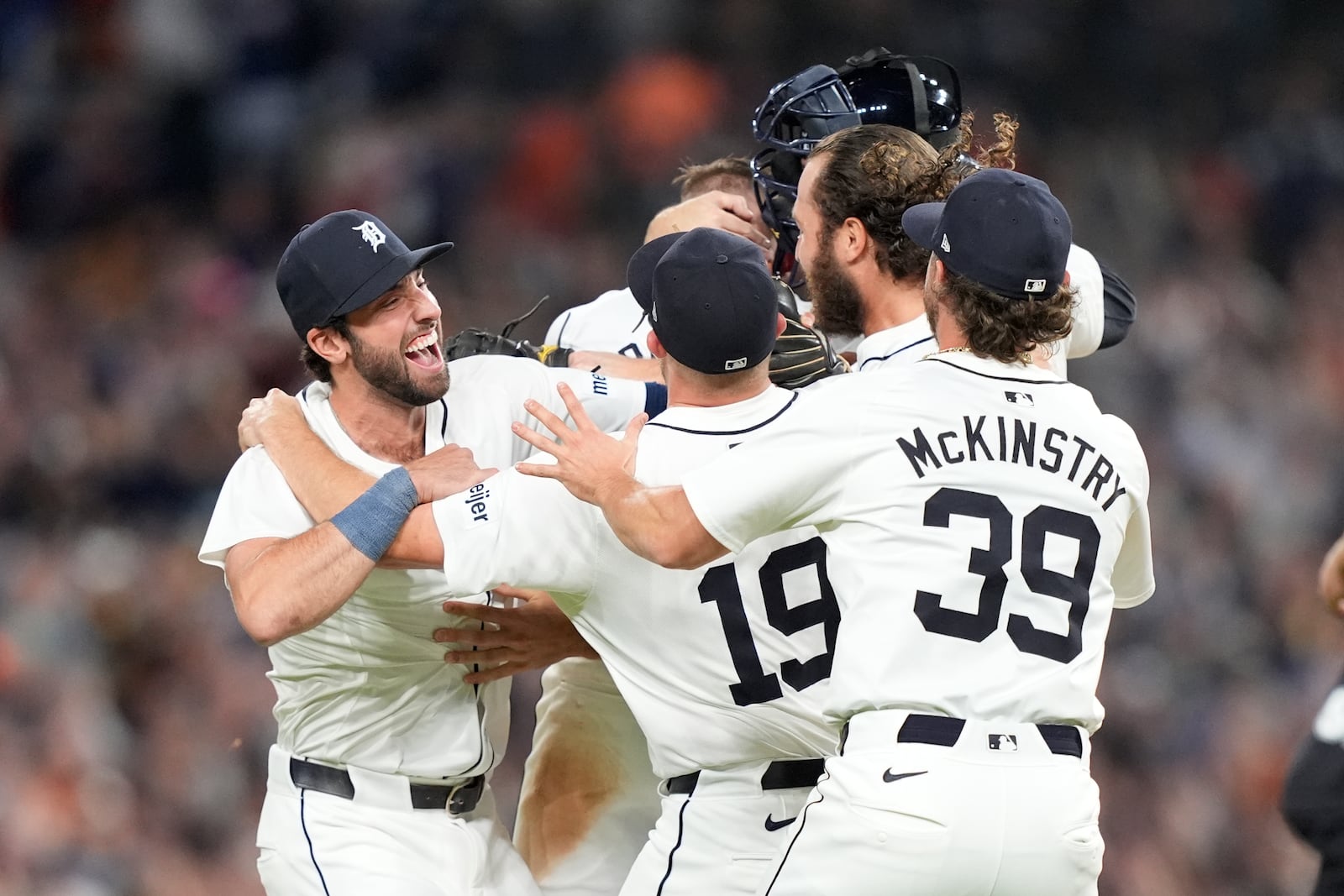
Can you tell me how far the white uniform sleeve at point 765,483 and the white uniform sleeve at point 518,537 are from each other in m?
0.38

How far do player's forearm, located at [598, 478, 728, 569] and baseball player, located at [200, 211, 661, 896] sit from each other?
2.84ft

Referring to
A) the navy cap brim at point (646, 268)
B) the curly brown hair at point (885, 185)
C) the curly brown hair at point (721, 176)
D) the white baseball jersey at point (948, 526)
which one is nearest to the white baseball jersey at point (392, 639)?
the navy cap brim at point (646, 268)

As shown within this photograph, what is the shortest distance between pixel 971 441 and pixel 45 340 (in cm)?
786

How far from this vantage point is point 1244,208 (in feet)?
38.8

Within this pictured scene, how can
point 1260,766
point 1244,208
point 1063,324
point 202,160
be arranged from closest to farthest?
point 1063,324, point 1260,766, point 202,160, point 1244,208

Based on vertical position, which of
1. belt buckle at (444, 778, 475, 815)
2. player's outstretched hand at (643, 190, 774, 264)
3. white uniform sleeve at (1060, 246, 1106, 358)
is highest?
player's outstretched hand at (643, 190, 774, 264)

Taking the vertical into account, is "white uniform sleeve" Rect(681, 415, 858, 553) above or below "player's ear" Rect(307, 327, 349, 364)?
below

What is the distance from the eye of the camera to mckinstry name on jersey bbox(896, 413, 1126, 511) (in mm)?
3416

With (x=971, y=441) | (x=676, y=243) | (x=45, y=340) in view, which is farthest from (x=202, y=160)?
(x=971, y=441)

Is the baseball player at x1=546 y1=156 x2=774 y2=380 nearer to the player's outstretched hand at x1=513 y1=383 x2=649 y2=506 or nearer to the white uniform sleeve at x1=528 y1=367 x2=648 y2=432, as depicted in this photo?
the white uniform sleeve at x1=528 y1=367 x2=648 y2=432

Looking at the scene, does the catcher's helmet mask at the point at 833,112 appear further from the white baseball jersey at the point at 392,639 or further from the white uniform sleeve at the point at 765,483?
the white uniform sleeve at the point at 765,483

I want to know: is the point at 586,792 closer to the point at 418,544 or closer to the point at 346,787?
the point at 346,787

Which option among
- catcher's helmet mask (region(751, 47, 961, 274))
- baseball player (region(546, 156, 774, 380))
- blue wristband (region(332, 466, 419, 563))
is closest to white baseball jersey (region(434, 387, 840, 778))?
blue wristband (region(332, 466, 419, 563))

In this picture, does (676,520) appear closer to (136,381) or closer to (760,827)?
(760,827)
